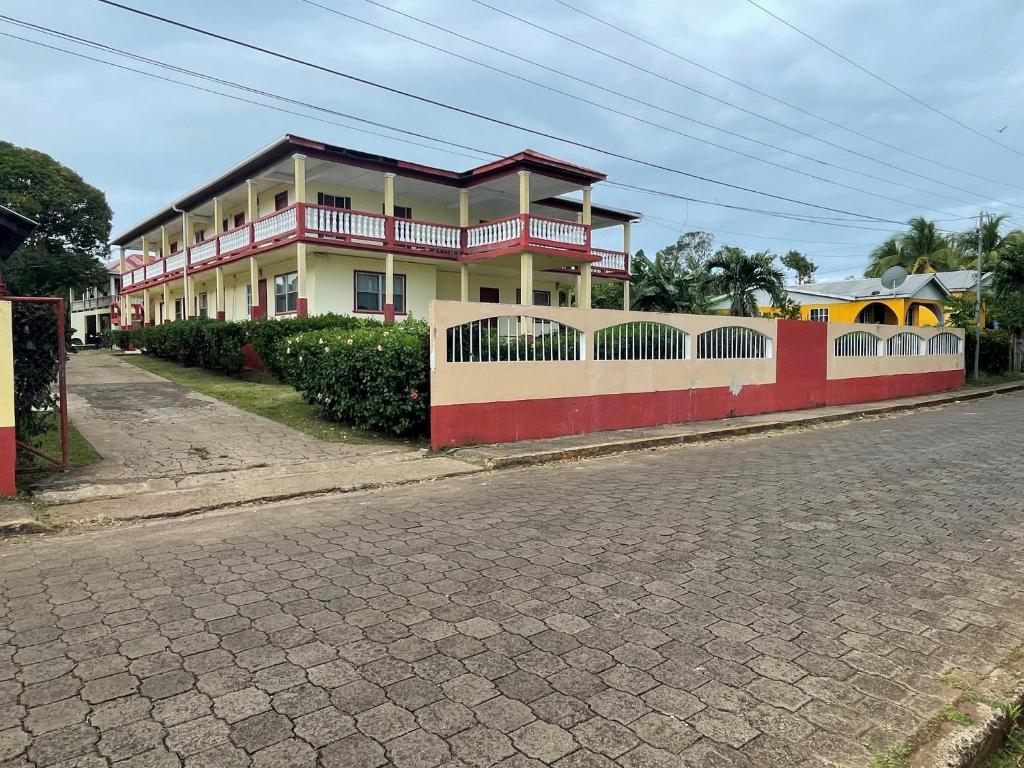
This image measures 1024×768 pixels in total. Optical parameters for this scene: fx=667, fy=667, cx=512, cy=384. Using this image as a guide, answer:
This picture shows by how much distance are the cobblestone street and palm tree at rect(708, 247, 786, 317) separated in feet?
60.2

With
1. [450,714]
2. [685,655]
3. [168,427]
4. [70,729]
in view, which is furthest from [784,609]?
[168,427]

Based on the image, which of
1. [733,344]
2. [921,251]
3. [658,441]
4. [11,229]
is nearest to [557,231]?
[733,344]

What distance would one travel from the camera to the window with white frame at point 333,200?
2181 centimetres

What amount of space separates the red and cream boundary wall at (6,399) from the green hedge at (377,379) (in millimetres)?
4248

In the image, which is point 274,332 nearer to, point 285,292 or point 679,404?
point 285,292

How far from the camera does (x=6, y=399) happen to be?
6363 millimetres

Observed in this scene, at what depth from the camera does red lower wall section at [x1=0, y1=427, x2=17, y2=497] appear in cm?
641

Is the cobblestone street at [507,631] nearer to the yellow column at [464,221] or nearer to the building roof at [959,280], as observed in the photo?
the yellow column at [464,221]

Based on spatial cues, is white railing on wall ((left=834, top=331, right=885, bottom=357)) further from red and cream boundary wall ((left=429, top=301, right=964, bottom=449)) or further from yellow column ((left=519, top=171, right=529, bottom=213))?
yellow column ((left=519, top=171, right=529, bottom=213))

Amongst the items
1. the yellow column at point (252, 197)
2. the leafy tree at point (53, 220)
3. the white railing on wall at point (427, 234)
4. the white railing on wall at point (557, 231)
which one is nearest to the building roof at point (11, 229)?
the yellow column at point (252, 197)

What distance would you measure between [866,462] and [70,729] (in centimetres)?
897

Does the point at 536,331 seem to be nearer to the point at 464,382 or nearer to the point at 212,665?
the point at 464,382

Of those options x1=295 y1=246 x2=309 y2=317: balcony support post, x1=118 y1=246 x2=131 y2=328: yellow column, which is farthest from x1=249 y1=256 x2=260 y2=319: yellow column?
x1=118 y1=246 x2=131 y2=328: yellow column

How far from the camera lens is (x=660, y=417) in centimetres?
1218
